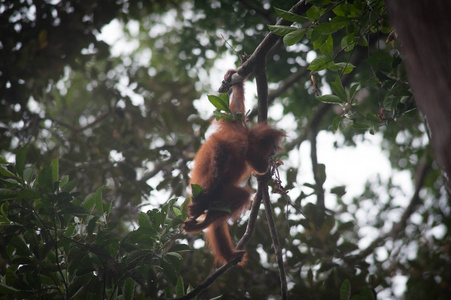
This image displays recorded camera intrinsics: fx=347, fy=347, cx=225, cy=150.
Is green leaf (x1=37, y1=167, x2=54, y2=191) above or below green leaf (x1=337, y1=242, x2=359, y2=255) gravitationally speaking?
above

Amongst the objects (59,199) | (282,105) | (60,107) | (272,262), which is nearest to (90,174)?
(59,199)

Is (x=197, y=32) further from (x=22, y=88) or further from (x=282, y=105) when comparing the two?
(x=22, y=88)

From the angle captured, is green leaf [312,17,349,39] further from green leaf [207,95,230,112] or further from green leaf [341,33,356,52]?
green leaf [207,95,230,112]

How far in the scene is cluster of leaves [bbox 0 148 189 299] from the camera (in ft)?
8.19

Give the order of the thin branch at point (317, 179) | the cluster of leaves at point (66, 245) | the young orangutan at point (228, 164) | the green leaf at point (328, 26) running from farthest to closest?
the thin branch at point (317, 179) < the young orangutan at point (228, 164) < the cluster of leaves at point (66, 245) < the green leaf at point (328, 26)

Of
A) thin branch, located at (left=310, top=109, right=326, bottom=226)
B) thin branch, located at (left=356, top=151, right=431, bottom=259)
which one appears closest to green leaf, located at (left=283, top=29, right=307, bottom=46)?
thin branch, located at (left=310, top=109, right=326, bottom=226)

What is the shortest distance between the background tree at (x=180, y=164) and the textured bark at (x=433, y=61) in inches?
45.4

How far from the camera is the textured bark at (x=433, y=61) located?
1060mm

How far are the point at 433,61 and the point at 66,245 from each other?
2.67 m

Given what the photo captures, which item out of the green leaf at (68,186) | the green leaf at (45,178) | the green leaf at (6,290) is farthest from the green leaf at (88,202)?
the green leaf at (6,290)

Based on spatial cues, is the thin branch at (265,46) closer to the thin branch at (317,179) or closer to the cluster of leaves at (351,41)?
the cluster of leaves at (351,41)

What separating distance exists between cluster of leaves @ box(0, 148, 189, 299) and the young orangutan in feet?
2.18

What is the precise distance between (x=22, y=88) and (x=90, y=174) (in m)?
1.46

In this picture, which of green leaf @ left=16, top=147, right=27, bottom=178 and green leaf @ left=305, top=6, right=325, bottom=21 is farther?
green leaf @ left=16, top=147, right=27, bottom=178
